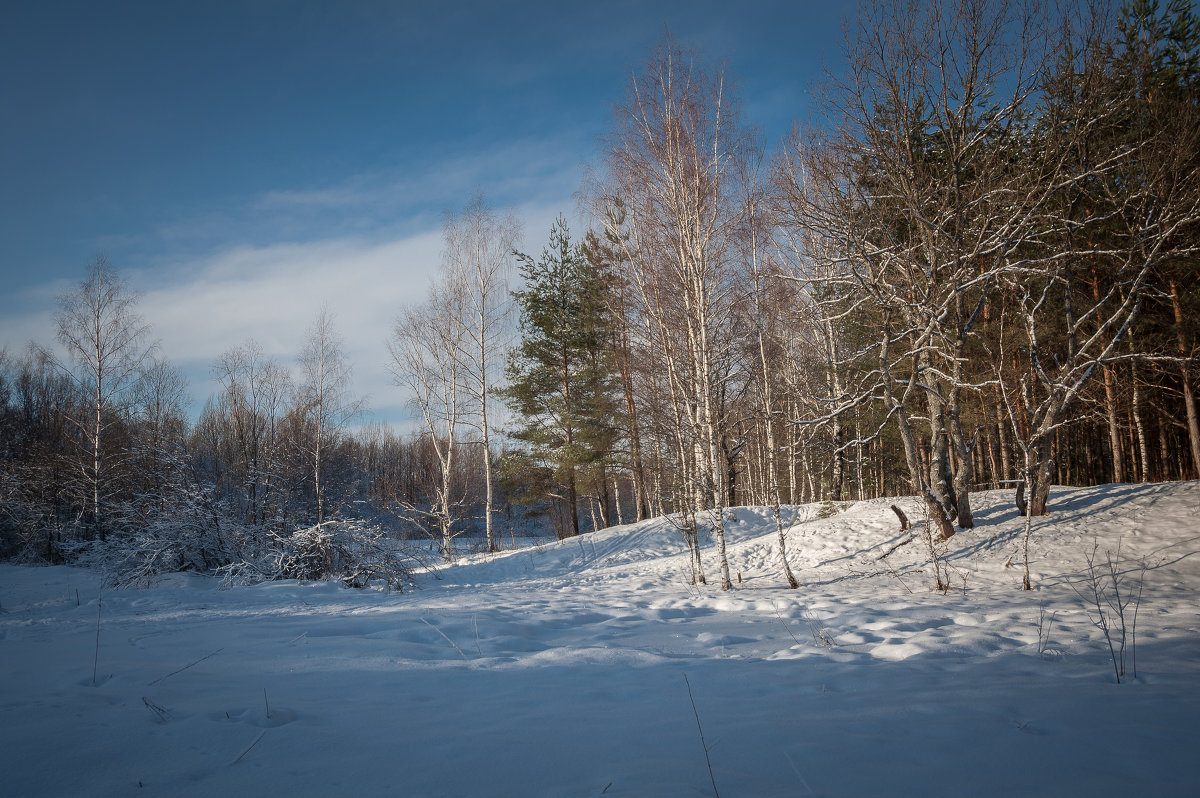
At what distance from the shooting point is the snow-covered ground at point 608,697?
194 centimetres

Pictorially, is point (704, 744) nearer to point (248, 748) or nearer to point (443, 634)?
point (248, 748)

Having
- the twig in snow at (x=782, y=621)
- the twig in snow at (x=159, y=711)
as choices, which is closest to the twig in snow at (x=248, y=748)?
the twig in snow at (x=159, y=711)

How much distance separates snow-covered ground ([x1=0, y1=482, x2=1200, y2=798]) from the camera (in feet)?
6.36

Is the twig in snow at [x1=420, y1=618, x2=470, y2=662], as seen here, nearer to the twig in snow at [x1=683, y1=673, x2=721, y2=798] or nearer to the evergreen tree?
the twig in snow at [x1=683, y1=673, x2=721, y2=798]

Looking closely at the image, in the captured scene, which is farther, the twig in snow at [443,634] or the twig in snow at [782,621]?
the twig in snow at [782,621]

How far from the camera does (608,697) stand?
297 cm

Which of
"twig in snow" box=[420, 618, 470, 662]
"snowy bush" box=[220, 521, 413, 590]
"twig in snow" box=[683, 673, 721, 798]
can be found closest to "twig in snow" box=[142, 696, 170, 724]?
"twig in snow" box=[420, 618, 470, 662]

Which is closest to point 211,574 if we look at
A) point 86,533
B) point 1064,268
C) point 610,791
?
point 610,791

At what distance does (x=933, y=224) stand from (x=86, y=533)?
25929mm

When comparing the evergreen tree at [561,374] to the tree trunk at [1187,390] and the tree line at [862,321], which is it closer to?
the tree line at [862,321]

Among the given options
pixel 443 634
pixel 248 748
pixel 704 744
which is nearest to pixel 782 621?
pixel 443 634

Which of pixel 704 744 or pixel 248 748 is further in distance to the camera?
pixel 704 744

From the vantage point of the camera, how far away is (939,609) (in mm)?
5609

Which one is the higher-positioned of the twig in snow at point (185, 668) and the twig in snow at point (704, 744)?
the twig in snow at point (185, 668)
